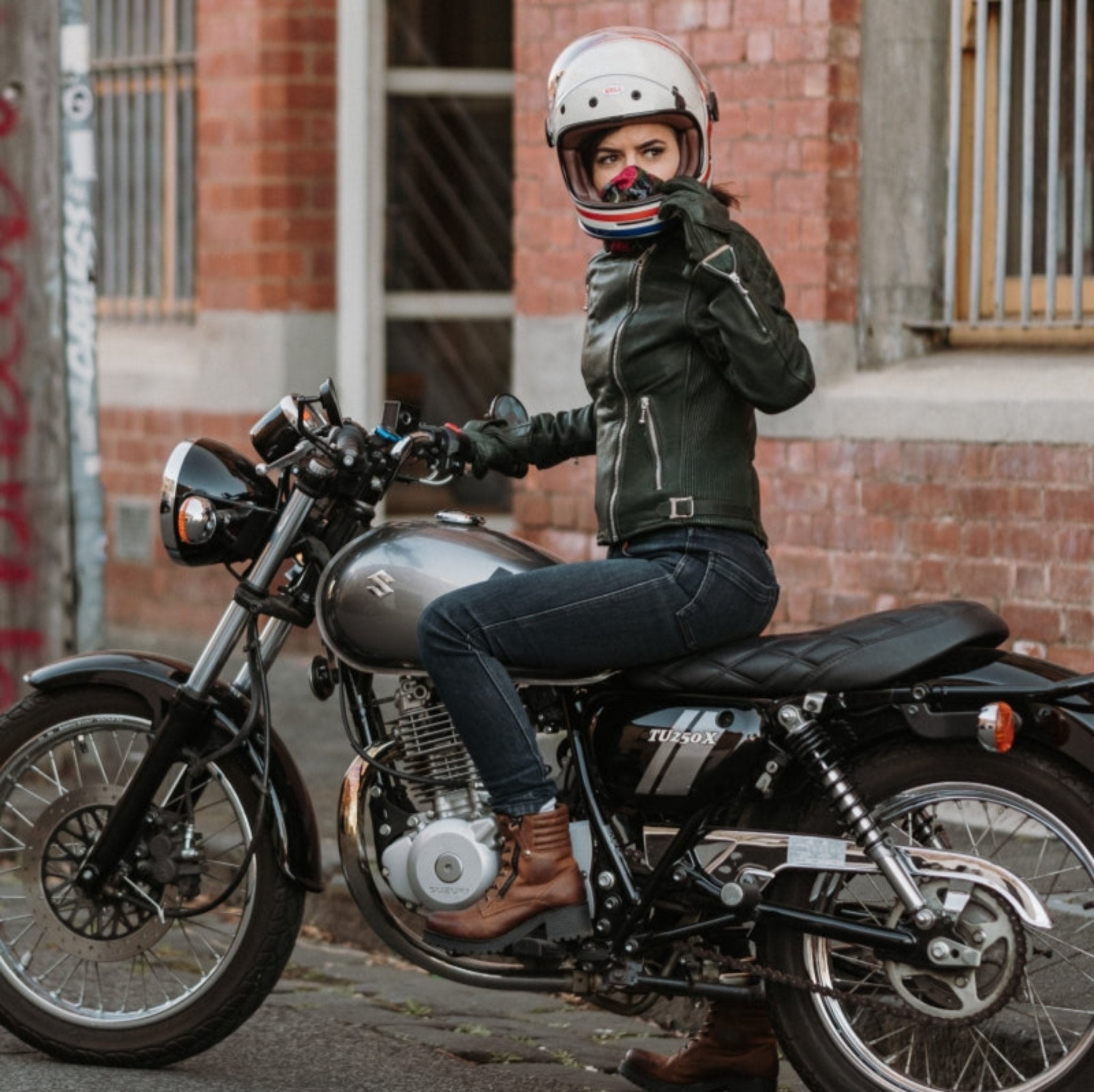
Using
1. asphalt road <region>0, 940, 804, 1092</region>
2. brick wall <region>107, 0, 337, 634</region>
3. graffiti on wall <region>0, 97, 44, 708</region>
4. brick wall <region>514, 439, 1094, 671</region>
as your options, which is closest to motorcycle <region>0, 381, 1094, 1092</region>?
asphalt road <region>0, 940, 804, 1092</region>

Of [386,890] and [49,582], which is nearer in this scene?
[386,890]

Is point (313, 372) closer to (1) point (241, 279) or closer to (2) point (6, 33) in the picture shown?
(1) point (241, 279)

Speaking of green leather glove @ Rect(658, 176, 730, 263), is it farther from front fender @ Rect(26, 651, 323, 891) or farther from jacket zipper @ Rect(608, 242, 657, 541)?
front fender @ Rect(26, 651, 323, 891)

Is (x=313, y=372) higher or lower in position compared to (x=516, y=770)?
higher

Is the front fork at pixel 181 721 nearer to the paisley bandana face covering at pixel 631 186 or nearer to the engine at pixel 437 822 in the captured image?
the engine at pixel 437 822

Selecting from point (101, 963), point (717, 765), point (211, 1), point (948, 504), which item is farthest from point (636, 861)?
point (211, 1)

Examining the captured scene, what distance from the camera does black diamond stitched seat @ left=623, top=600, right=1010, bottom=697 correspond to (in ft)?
15.3

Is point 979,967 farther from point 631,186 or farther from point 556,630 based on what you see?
point 631,186

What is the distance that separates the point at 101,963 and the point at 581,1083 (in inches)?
43.1

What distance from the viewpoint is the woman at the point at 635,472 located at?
4.76m

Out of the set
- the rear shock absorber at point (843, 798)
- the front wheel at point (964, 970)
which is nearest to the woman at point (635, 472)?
the rear shock absorber at point (843, 798)

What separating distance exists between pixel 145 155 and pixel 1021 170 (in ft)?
16.4

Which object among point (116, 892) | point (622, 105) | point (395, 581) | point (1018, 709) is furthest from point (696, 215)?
point (116, 892)

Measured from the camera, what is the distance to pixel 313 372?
422 inches
